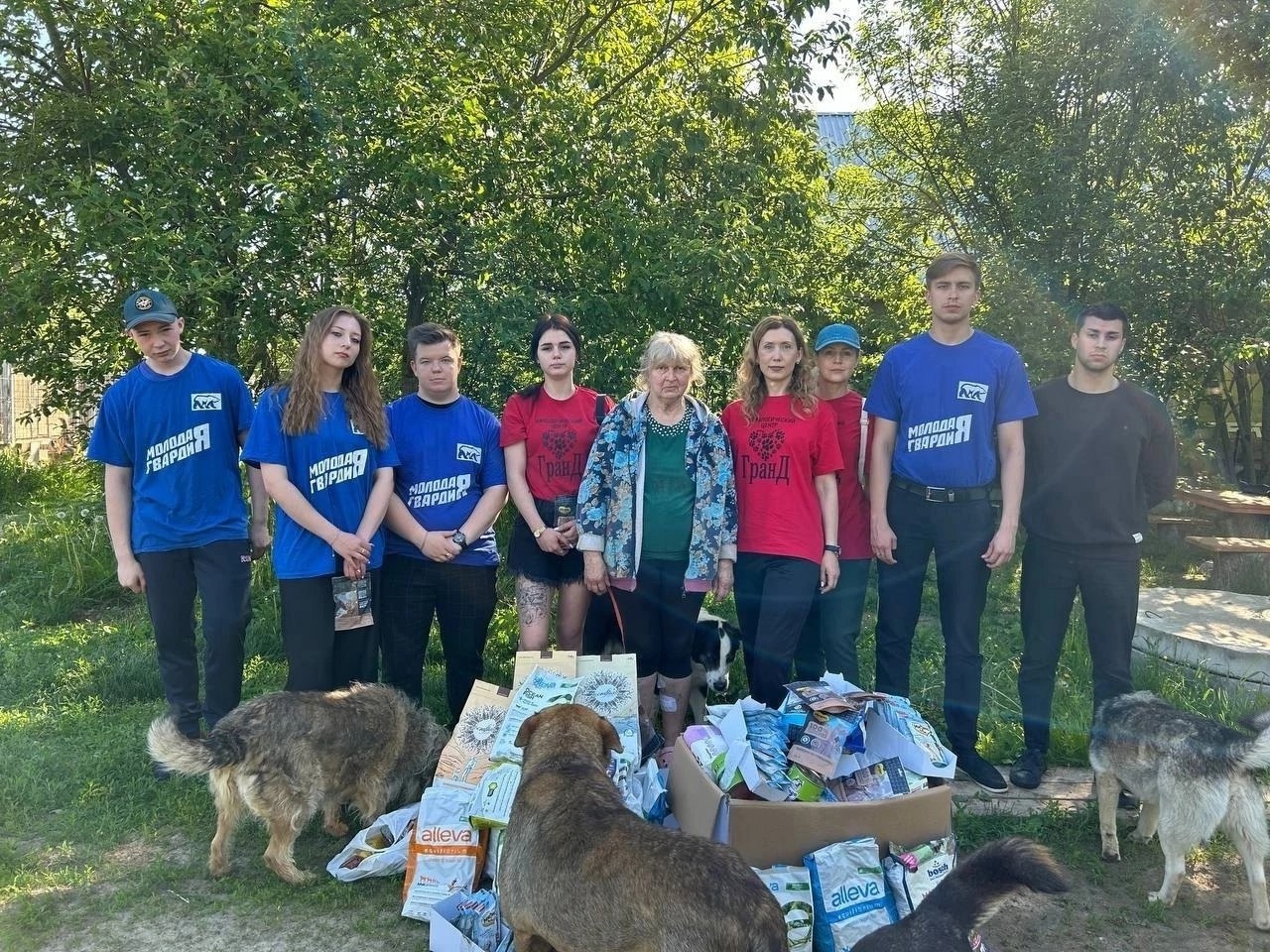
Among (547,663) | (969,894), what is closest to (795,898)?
(969,894)

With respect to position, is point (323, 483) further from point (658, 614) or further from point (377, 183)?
point (377, 183)

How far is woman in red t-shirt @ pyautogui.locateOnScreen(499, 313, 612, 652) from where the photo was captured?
4062mm

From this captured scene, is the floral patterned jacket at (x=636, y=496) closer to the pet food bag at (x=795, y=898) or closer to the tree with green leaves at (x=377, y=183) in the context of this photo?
the pet food bag at (x=795, y=898)

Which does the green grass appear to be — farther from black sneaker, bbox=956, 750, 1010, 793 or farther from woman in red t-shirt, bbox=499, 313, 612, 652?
woman in red t-shirt, bbox=499, 313, 612, 652

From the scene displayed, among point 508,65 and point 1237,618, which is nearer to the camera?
point 1237,618

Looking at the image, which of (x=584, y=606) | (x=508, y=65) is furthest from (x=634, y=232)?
(x=584, y=606)

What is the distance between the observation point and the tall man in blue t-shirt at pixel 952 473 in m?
3.89

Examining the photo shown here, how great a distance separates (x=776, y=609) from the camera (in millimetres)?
3840

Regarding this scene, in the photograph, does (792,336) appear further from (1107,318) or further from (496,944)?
(496,944)

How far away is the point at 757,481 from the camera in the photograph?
154 inches

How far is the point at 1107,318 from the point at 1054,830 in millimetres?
2146

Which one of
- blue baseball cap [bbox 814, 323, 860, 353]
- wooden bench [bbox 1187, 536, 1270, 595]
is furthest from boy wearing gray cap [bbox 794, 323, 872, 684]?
wooden bench [bbox 1187, 536, 1270, 595]

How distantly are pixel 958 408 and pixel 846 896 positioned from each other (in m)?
2.06

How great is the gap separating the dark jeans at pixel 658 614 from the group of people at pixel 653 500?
11 mm
